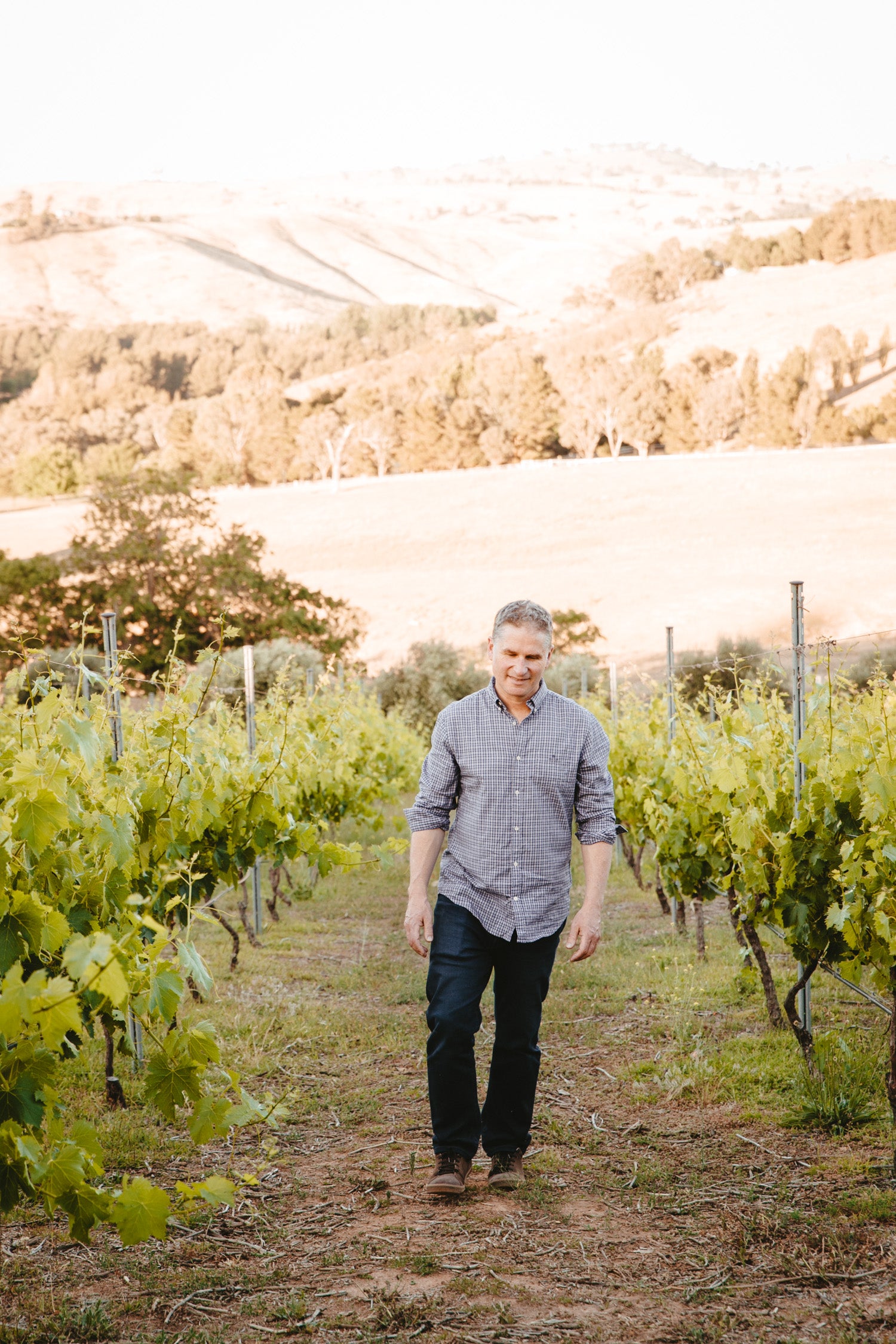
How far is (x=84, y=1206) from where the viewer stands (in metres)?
2.22

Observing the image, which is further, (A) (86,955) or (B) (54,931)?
(B) (54,931)

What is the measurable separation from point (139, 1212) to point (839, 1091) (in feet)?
7.68

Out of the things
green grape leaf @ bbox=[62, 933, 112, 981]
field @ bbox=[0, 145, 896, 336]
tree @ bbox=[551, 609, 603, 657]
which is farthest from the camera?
field @ bbox=[0, 145, 896, 336]

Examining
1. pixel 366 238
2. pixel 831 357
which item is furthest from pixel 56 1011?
pixel 366 238

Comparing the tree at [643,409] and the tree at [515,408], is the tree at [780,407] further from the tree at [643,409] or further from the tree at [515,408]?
the tree at [515,408]

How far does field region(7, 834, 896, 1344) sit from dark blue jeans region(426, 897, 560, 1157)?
0.56 ft

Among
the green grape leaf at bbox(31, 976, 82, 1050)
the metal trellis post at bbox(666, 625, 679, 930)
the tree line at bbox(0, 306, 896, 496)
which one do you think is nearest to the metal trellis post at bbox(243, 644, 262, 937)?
the metal trellis post at bbox(666, 625, 679, 930)

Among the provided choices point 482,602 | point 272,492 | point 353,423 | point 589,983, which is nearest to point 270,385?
point 353,423

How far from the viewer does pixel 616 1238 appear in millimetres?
2936

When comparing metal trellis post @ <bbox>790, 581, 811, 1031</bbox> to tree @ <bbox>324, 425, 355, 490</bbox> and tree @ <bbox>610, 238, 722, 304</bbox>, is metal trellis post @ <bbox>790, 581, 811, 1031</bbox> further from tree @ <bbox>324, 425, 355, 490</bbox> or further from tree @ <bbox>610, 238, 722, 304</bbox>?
tree @ <bbox>610, 238, 722, 304</bbox>

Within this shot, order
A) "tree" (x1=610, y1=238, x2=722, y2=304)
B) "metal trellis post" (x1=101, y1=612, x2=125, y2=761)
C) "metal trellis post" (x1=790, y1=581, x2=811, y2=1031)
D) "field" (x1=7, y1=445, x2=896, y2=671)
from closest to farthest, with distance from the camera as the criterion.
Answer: "metal trellis post" (x1=101, y1=612, x2=125, y2=761) → "metal trellis post" (x1=790, y1=581, x2=811, y2=1031) → "field" (x1=7, y1=445, x2=896, y2=671) → "tree" (x1=610, y1=238, x2=722, y2=304)

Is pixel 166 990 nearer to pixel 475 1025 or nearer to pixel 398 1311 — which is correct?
pixel 398 1311

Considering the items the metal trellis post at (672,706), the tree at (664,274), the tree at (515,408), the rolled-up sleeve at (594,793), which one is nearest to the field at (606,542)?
the tree at (515,408)

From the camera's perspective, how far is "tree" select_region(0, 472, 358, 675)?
2281cm
